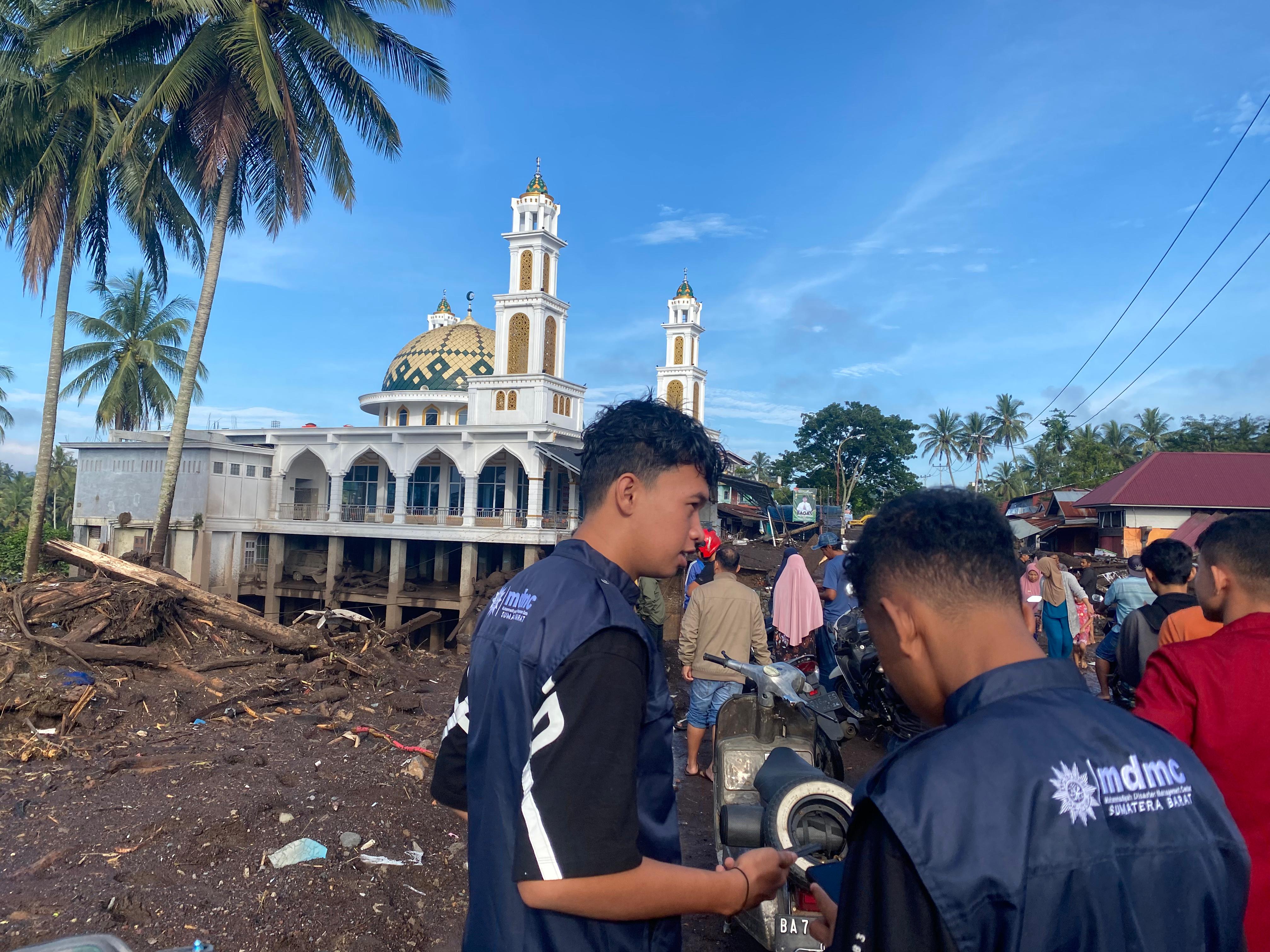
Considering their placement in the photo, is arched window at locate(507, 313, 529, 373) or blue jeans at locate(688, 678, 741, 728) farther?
arched window at locate(507, 313, 529, 373)

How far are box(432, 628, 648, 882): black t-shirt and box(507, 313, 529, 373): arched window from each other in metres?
24.2

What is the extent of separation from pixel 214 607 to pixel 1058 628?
29.3 feet

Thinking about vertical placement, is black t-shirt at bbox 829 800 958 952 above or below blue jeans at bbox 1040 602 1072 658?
above

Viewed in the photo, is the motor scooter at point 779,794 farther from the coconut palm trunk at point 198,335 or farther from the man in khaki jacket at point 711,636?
the coconut palm trunk at point 198,335

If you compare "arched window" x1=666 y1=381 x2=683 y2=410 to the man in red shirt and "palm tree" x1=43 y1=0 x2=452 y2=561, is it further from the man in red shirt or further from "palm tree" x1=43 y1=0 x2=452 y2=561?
the man in red shirt

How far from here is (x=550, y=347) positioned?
25.6 metres

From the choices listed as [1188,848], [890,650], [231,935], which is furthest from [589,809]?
[231,935]

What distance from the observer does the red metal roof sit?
22.9 metres

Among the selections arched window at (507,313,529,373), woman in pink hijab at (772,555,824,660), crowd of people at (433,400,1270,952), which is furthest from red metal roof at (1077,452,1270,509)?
crowd of people at (433,400,1270,952)

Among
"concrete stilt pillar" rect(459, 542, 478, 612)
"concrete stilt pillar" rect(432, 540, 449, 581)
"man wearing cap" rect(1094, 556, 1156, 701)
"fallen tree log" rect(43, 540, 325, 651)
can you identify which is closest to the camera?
"man wearing cap" rect(1094, 556, 1156, 701)

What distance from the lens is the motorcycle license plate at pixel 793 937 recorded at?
7.52ft

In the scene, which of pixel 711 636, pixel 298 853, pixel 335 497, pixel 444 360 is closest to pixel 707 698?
pixel 711 636

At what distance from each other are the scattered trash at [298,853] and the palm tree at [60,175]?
15.4 metres

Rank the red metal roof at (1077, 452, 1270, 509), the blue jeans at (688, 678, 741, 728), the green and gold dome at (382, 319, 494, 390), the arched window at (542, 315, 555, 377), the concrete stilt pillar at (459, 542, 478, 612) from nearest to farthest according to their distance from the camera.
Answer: the blue jeans at (688, 678, 741, 728)
the concrete stilt pillar at (459, 542, 478, 612)
the red metal roof at (1077, 452, 1270, 509)
the arched window at (542, 315, 555, 377)
the green and gold dome at (382, 319, 494, 390)
